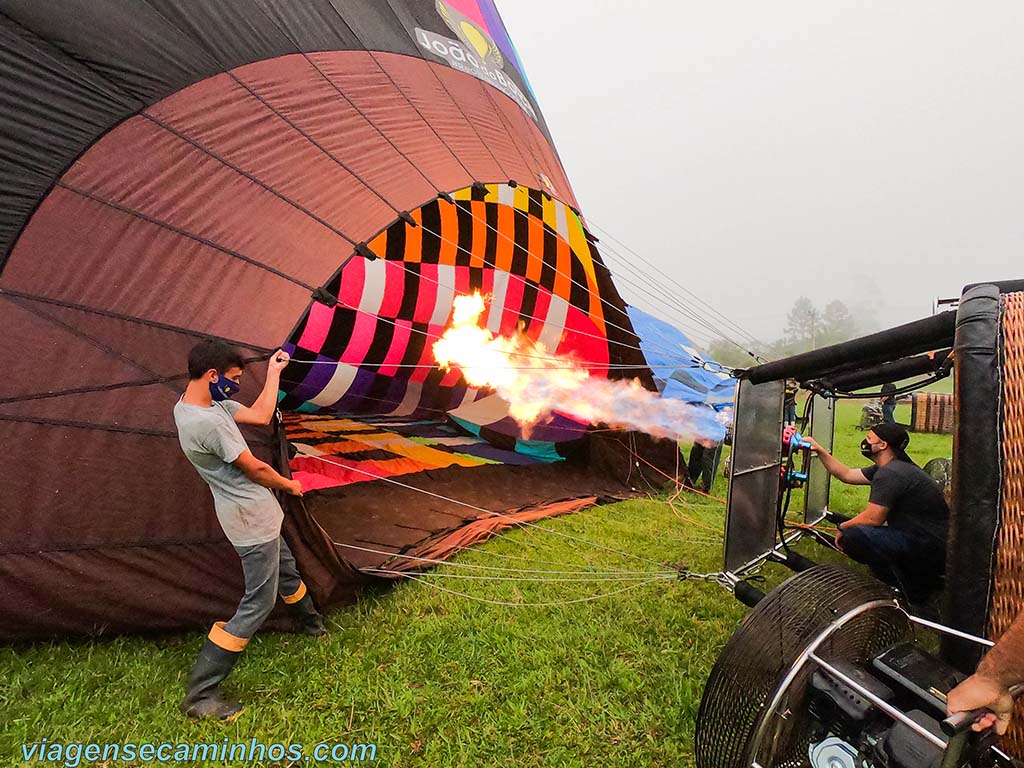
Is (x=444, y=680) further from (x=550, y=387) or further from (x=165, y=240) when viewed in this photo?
(x=550, y=387)

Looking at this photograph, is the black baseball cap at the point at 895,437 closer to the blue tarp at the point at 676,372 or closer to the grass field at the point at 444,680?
the grass field at the point at 444,680

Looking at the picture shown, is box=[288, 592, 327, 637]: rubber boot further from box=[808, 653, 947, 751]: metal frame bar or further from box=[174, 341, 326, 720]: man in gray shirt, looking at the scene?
box=[808, 653, 947, 751]: metal frame bar

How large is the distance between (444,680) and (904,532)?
255 cm

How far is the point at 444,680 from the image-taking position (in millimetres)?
2473

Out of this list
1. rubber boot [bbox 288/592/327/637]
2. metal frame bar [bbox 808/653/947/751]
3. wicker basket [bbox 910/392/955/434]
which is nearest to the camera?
metal frame bar [bbox 808/653/947/751]

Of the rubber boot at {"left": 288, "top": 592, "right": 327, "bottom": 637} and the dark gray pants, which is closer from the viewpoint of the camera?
the dark gray pants

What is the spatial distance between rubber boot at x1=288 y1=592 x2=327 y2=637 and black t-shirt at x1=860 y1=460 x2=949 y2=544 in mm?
3049

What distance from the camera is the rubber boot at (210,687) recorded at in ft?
7.14

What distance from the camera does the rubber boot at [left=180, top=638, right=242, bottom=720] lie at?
218cm

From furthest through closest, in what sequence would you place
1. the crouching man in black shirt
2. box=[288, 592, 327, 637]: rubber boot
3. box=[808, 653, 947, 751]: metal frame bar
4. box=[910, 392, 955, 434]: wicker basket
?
1. box=[910, 392, 955, 434]: wicker basket
2. the crouching man in black shirt
3. box=[288, 592, 327, 637]: rubber boot
4. box=[808, 653, 947, 751]: metal frame bar

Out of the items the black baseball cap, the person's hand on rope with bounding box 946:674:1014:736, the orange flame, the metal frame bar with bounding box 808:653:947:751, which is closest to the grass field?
the metal frame bar with bounding box 808:653:947:751

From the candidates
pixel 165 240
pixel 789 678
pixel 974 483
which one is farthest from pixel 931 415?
pixel 165 240

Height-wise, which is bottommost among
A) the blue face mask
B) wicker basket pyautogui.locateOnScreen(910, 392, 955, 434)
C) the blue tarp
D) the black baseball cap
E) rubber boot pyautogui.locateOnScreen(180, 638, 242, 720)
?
rubber boot pyautogui.locateOnScreen(180, 638, 242, 720)

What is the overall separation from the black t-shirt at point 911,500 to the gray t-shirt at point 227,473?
3.17 m
